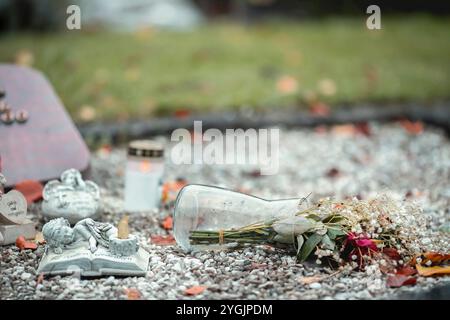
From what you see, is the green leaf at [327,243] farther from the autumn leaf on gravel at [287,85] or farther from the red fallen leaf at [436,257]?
the autumn leaf on gravel at [287,85]

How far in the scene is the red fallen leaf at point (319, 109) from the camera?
4.97m

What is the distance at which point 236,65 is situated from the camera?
5.77m

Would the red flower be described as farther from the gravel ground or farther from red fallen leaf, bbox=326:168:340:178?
red fallen leaf, bbox=326:168:340:178

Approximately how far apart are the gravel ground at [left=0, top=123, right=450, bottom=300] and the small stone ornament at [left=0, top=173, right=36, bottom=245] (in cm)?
6

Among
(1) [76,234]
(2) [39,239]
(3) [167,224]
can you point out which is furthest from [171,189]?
(1) [76,234]

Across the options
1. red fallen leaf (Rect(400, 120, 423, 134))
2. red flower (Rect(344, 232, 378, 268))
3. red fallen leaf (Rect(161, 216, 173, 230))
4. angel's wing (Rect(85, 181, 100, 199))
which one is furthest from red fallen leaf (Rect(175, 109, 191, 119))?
red flower (Rect(344, 232, 378, 268))

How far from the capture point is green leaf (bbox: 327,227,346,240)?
8.18ft

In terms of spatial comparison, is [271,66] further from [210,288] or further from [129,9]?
[210,288]

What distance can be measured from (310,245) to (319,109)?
8.69ft

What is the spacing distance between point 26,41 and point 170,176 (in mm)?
2838

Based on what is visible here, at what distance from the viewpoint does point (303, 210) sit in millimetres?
2590

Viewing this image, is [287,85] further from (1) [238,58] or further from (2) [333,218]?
(2) [333,218]
